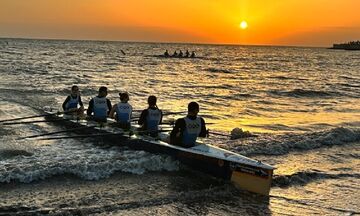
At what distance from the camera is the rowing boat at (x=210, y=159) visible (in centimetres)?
910

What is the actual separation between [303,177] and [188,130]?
118 inches

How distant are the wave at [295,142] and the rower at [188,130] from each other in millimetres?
3063

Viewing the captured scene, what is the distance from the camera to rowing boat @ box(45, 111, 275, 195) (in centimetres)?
910

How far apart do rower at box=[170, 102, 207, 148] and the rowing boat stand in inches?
6.5

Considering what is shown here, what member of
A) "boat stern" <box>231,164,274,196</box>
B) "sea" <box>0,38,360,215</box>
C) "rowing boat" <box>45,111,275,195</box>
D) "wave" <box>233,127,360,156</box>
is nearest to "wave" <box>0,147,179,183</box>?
"sea" <box>0,38,360,215</box>

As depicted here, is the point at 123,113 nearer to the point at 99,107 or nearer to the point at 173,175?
the point at 99,107

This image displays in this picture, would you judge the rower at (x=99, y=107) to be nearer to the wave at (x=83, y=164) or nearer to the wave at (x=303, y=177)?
the wave at (x=83, y=164)

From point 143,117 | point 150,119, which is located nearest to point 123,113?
point 143,117

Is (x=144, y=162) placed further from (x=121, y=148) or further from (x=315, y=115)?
(x=315, y=115)

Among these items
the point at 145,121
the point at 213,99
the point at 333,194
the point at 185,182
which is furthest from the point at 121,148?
the point at 213,99

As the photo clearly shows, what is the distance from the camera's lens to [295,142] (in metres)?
14.4

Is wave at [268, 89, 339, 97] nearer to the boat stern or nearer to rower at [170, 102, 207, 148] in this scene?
rower at [170, 102, 207, 148]

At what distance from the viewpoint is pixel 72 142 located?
13.1 m

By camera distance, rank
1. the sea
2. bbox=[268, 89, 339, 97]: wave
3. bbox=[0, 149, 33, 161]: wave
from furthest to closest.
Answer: bbox=[268, 89, 339, 97]: wave < bbox=[0, 149, 33, 161]: wave < the sea
